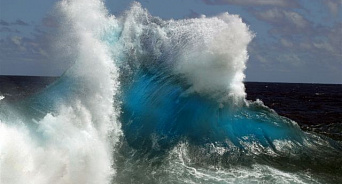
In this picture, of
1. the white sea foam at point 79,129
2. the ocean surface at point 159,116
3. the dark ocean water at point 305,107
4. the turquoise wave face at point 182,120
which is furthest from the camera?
the dark ocean water at point 305,107

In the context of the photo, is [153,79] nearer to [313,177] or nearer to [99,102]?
[99,102]

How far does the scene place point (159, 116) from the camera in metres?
13.6

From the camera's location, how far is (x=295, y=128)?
15203mm

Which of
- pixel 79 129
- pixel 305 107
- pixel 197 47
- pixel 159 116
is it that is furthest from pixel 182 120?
pixel 305 107

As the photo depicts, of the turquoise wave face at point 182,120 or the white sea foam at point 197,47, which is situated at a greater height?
the white sea foam at point 197,47

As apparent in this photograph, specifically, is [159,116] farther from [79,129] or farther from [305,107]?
[305,107]

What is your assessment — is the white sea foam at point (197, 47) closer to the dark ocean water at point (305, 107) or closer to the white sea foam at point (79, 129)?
the white sea foam at point (79, 129)

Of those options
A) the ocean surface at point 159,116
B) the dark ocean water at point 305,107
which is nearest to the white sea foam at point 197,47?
the ocean surface at point 159,116

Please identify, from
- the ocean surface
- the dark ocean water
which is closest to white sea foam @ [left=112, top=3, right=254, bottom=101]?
the ocean surface

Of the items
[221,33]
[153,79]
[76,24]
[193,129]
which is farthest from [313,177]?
[76,24]

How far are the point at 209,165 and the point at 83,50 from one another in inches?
205

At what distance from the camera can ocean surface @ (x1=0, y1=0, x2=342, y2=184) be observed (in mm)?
10414

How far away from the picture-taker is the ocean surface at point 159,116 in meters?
10.4

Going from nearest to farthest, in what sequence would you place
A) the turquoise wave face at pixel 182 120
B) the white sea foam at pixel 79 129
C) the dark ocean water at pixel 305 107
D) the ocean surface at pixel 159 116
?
1. the white sea foam at pixel 79 129
2. the ocean surface at pixel 159 116
3. the turquoise wave face at pixel 182 120
4. the dark ocean water at pixel 305 107
